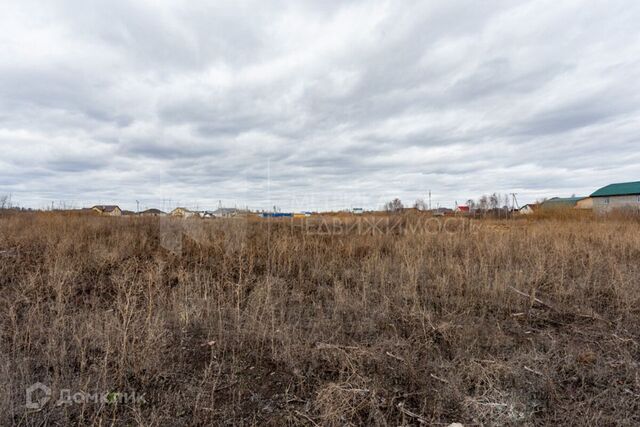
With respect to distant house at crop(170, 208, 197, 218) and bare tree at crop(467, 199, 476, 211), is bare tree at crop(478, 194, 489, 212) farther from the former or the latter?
distant house at crop(170, 208, 197, 218)

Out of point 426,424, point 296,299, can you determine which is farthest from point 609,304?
point 296,299

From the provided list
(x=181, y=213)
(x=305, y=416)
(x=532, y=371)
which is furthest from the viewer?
(x=181, y=213)

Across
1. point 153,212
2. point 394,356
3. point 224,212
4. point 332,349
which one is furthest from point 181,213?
point 394,356

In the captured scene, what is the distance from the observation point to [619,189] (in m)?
34.6

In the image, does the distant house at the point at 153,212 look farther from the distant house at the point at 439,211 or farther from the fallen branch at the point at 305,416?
the distant house at the point at 439,211

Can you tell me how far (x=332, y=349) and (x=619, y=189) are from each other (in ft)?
167

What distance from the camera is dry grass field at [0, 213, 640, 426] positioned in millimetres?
1779

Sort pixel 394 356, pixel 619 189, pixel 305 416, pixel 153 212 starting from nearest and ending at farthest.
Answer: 1. pixel 305 416
2. pixel 394 356
3. pixel 153 212
4. pixel 619 189

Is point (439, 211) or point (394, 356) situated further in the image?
point (439, 211)

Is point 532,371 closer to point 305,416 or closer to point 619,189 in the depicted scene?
point 305,416

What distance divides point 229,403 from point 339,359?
0.93 metres

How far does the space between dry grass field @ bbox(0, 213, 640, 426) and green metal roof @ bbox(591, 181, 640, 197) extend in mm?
43582

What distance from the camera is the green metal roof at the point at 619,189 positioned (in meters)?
32.9

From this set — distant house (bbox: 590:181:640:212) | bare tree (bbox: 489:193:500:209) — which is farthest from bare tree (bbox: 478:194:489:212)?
distant house (bbox: 590:181:640:212)
